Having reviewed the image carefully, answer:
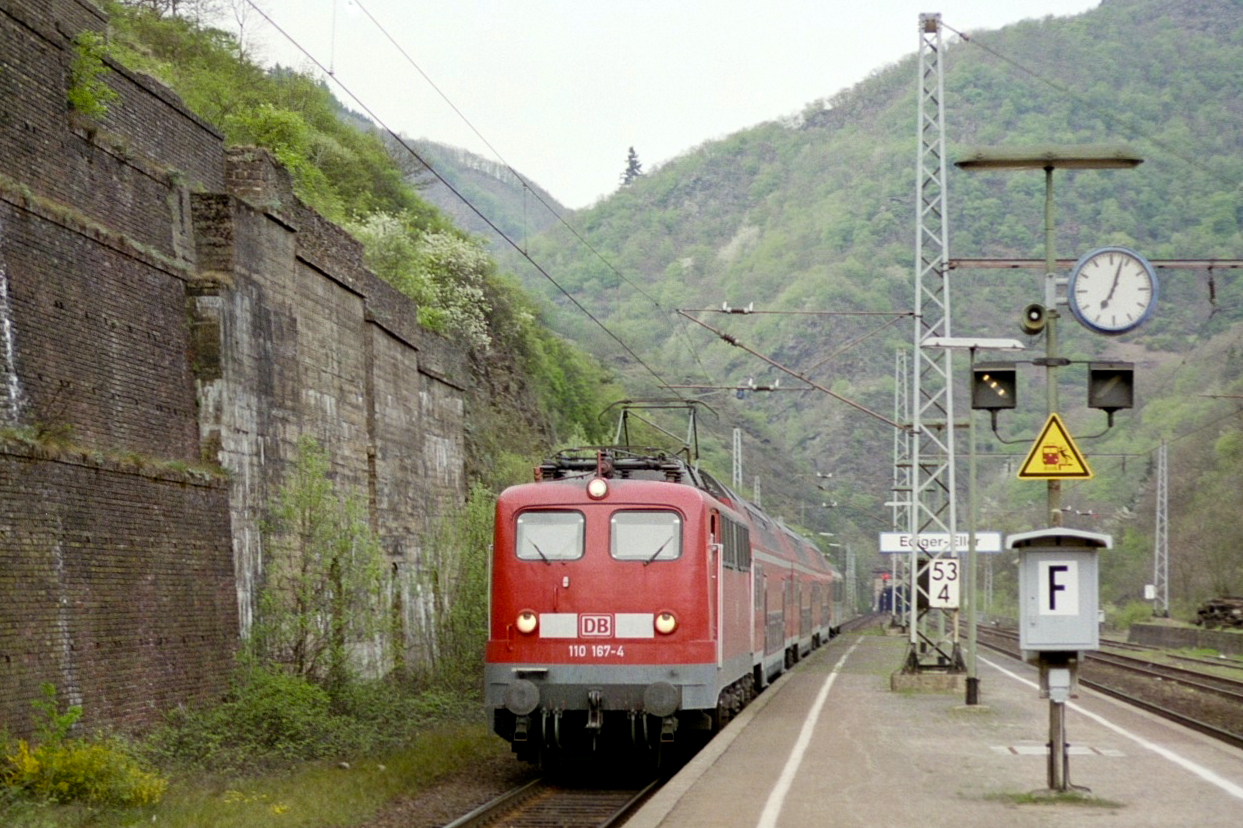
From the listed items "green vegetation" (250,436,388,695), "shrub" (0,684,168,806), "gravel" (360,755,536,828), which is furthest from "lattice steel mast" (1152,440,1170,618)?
"shrub" (0,684,168,806)

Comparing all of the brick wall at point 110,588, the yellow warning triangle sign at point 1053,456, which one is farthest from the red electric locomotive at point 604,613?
the yellow warning triangle sign at point 1053,456

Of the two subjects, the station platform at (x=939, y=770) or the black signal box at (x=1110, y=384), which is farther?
the black signal box at (x=1110, y=384)

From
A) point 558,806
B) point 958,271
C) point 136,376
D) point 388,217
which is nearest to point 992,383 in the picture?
point 558,806

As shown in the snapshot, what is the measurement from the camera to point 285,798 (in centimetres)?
1348

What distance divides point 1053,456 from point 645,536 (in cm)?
496

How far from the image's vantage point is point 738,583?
19969mm

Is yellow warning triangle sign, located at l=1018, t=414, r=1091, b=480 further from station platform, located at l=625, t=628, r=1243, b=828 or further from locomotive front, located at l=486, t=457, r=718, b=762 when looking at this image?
locomotive front, located at l=486, t=457, r=718, b=762

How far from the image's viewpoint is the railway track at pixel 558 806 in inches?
523

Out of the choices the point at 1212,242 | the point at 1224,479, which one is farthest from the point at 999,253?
the point at 1224,479

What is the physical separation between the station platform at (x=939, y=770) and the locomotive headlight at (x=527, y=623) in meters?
2.20

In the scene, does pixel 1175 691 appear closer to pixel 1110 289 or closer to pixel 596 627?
pixel 596 627

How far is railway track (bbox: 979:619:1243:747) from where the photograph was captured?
24.0 m

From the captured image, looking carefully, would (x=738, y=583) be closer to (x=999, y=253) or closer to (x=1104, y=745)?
(x=1104, y=745)

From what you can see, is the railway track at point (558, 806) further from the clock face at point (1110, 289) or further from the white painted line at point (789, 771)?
the clock face at point (1110, 289)
